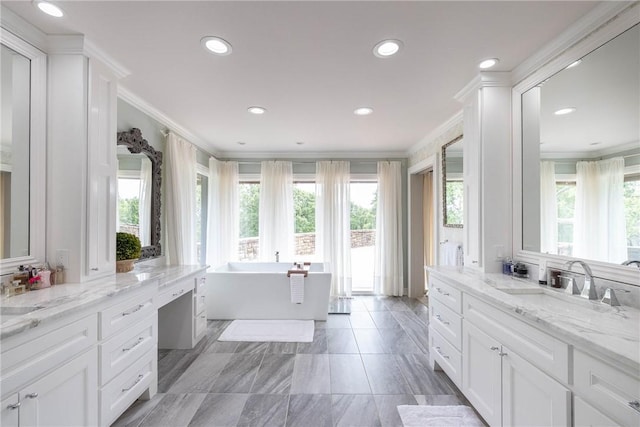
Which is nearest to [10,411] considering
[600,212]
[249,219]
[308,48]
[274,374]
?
[274,374]

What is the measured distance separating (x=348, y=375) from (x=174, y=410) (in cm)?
137

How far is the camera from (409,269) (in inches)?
194

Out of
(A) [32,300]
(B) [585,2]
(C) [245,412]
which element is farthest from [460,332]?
(A) [32,300]

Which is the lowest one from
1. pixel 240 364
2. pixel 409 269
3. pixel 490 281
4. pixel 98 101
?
pixel 240 364

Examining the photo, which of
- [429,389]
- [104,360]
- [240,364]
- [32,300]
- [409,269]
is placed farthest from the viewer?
[409,269]

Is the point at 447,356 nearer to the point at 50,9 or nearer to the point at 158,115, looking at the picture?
the point at 50,9

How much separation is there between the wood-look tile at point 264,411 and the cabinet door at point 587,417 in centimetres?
161

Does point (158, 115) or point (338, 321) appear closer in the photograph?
point (158, 115)

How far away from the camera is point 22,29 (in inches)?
68.8

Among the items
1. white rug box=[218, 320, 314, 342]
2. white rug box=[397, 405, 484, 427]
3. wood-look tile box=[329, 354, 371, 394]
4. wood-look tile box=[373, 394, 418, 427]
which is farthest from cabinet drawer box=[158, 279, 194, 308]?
white rug box=[397, 405, 484, 427]

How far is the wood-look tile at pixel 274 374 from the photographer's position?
2266 mm

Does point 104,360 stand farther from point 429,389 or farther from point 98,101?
point 429,389

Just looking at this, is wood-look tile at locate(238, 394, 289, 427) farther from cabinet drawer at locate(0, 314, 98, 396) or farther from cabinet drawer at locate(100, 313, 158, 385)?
cabinet drawer at locate(0, 314, 98, 396)

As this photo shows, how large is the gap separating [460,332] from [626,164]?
1.39m
